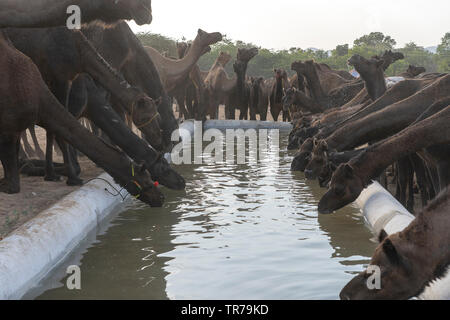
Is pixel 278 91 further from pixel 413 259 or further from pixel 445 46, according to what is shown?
pixel 445 46

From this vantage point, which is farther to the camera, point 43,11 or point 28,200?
point 28,200

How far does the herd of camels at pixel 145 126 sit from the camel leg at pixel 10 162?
0.06 ft

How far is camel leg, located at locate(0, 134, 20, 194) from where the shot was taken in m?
8.89

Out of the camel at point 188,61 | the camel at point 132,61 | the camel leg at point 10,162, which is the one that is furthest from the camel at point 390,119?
the camel at point 188,61

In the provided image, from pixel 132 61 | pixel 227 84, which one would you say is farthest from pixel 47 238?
pixel 227 84

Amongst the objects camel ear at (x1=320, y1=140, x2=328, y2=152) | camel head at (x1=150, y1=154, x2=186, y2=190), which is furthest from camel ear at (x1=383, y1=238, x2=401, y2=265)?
camel head at (x1=150, y1=154, x2=186, y2=190)

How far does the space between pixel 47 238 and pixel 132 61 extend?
734cm

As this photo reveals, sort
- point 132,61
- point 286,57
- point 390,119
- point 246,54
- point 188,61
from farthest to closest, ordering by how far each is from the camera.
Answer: point 286,57
point 246,54
point 188,61
point 132,61
point 390,119

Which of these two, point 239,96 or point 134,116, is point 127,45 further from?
point 239,96

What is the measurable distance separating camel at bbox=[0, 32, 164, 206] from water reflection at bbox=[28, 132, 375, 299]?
1.96 ft

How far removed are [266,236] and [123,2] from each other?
3272 millimetres

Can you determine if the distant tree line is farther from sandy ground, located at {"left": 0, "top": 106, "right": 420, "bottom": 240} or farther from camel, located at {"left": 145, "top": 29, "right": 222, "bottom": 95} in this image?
sandy ground, located at {"left": 0, "top": 106, "right": 420, "bottom": 240}

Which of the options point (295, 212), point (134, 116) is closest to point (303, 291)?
point (295, 212)

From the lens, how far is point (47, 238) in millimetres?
6766
